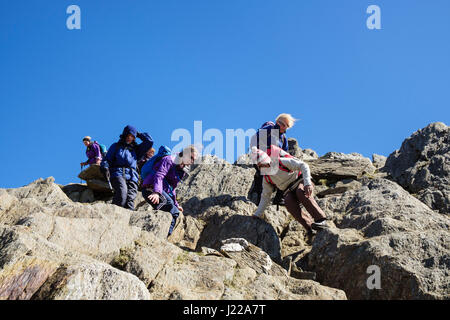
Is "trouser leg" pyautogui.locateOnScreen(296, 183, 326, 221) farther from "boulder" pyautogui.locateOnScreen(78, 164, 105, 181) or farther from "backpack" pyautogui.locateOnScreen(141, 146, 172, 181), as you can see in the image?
"boulder" pyautogui.locateOnScreen(78, 164, 105, 181)

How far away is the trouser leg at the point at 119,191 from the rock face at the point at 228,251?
8.07ft

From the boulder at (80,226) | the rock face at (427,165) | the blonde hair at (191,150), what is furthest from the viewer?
the rock face at (427,165)

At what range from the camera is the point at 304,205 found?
12820mm

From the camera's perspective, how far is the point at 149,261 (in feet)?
24.7

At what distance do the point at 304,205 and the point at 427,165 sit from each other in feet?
29.4

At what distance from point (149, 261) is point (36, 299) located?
239 cm

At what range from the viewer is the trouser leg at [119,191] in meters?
14.4

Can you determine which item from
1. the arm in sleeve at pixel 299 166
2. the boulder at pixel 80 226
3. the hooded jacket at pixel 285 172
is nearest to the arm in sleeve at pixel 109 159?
the boulder at pixel 80 226

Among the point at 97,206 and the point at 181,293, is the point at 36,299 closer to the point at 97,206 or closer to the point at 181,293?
the point at 181,293

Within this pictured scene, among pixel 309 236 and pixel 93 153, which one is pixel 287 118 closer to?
pixel 309 236

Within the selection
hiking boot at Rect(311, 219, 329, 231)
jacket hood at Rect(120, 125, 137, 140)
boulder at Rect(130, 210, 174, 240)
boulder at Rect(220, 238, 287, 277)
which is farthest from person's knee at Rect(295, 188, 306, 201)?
jacket hood at Rect(120, 125, 137, 140)

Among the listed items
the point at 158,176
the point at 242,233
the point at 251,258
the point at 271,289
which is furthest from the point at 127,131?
the point at 271,289

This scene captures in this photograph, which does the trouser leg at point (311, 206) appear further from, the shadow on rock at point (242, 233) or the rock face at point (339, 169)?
the rock face at point (339, 169)
